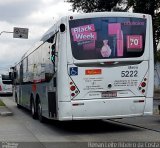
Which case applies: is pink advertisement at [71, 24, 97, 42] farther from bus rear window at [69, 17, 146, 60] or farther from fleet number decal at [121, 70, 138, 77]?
fleet number decal at [121, 70, 138, 77]

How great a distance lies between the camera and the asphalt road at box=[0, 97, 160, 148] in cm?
1208

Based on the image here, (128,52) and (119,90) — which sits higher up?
(128,52)

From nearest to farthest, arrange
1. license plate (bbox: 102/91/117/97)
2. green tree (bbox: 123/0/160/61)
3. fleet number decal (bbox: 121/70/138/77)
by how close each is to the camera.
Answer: license plate (bbox: 102/91/117/97), fleet number decal (bbox: 121/70/138/77), green tree (bbox: 123/0/160/61)

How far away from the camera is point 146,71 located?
14.0m

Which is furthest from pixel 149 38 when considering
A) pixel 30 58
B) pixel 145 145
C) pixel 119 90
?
pixel 30 58

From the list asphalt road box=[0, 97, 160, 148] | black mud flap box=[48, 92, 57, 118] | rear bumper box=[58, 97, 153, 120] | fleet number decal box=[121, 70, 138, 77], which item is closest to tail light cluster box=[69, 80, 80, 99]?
rear bumper box=[58, 97, 153, 120]

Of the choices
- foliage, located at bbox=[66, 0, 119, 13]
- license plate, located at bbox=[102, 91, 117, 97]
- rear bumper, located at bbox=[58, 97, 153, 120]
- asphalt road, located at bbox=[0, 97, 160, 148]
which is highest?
foliage, located at bbox=[66, 0, 119, 13]

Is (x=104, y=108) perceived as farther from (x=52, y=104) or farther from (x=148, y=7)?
(x=148, y=7)

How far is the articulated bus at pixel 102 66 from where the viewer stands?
13492 millimetres

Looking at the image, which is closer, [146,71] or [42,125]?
[146,71]

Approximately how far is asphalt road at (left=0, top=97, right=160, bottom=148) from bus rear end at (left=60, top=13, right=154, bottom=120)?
694 millimetres

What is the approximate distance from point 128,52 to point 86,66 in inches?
50.6

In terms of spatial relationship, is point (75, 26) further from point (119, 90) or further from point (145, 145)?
A: point (145, 145)

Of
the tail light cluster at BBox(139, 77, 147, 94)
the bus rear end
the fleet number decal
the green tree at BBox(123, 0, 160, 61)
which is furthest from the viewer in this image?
the green tree at BBox(123, 0, 160, 61)
